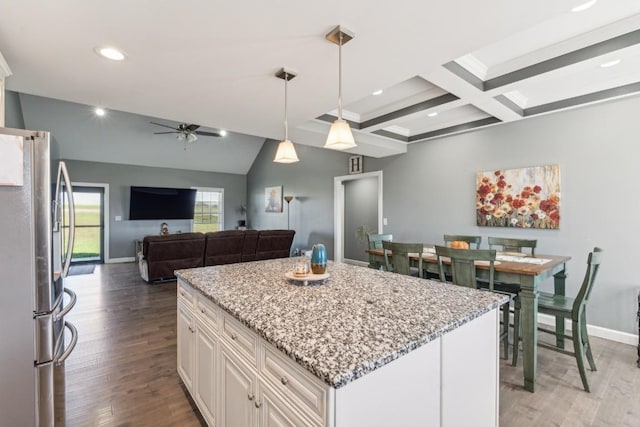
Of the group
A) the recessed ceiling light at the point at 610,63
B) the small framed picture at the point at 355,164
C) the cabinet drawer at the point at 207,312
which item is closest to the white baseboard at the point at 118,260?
the small framed picture at the point at 355,164

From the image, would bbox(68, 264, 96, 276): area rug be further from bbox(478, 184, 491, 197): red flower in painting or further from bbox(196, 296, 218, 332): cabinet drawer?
bbox(478, 184, 491, 197): red flower in painting

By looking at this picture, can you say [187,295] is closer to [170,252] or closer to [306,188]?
[170,252]

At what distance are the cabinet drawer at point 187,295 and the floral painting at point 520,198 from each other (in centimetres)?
374

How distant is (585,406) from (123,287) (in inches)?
236

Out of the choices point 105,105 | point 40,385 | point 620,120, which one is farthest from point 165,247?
point 620,120

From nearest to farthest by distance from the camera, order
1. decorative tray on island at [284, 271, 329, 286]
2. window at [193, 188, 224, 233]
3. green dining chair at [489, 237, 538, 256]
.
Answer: decorative tray on island at [284, 271, 329, 286], green dining chair at [489, 237, 538, 256], window at [193, 188, 224, 233]

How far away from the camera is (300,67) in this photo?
2.29m

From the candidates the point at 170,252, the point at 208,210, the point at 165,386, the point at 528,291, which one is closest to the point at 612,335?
the point at 528,291

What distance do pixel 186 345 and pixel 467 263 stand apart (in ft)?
7.12

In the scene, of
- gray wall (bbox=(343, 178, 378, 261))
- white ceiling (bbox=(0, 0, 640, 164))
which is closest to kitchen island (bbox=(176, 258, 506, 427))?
white ceiling (bbox=(0, 0, 640, 164))

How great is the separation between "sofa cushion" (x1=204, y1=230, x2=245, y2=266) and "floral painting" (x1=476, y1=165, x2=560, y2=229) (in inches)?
162

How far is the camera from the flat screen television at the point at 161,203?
25.8ft

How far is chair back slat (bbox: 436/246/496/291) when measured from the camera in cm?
231

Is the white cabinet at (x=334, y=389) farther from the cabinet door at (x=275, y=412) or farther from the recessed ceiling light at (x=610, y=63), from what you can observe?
the recessed ceiling light at (x=610, y=63)
